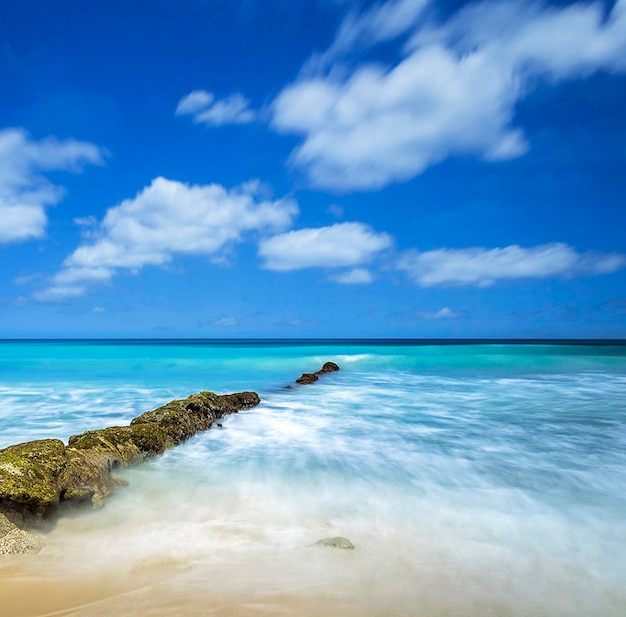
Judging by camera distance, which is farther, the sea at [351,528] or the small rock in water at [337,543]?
the small rock in water at [337,543]

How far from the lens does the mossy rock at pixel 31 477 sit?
4348mm

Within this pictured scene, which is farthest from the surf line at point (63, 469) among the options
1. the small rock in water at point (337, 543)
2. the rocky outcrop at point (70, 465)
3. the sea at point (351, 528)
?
the small rock in water at point (337, 543)

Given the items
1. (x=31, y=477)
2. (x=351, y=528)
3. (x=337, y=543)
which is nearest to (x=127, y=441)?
(x=31, y=477)

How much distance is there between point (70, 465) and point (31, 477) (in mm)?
679

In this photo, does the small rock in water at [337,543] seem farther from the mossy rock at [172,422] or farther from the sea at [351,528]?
the mossy rock at [172,422]

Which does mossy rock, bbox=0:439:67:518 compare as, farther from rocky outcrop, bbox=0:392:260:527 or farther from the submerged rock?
the submerged rock

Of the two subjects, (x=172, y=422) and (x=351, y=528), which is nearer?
(x=351, y=528)

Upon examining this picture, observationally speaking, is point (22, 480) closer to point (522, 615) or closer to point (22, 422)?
point (522, 615)

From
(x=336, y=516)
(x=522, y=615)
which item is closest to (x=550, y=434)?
(x=336, y=516)

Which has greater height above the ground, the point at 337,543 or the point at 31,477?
the point at 31,477

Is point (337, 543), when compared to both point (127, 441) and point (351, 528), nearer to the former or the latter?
point (351, 528)

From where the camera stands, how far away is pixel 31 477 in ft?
15.2

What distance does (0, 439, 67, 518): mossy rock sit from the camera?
435 centimetres

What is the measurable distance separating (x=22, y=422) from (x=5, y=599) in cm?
964
